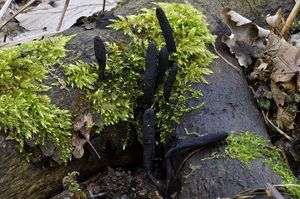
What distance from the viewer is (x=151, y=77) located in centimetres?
242

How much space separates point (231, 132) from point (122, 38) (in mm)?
926

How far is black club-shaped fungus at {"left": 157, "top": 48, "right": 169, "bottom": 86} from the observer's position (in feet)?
8.00

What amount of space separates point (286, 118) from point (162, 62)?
886mm

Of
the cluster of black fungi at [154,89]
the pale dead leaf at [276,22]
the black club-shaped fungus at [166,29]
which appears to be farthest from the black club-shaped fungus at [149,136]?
the pale dead leaf at [276,22]

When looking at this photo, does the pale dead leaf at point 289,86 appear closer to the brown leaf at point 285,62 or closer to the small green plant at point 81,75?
the brown leaf at point 285,62

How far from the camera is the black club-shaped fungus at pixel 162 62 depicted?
244cm

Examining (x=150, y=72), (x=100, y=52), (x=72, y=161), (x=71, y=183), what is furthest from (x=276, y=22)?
(x=71, y=183)

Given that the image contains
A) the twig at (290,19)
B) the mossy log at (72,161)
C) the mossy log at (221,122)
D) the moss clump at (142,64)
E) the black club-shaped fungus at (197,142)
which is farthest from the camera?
the twig at (290,19)

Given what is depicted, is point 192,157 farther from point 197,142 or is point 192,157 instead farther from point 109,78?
point 109,78

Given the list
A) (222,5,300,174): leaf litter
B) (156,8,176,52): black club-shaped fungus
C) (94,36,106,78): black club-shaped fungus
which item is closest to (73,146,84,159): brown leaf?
(94,36,106,78): black club-shaped fungus

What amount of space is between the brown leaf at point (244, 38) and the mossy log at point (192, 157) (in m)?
0.11

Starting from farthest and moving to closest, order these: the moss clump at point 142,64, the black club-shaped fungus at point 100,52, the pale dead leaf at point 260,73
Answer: the pale dead leaf at point 260,73 < the moss clump at point 142,64 < the black club-shaped fungus at point 100,52

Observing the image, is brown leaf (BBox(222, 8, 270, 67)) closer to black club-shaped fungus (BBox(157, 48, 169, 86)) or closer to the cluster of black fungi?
the cluster of black fungi

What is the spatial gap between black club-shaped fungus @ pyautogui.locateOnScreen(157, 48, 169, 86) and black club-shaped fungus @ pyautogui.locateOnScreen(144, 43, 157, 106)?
63 mm
